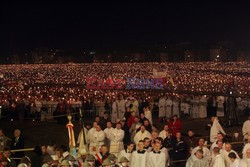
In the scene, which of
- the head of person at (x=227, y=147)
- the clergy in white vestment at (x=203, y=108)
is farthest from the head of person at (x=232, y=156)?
the clergy in white vestment at (x=203, y=108)

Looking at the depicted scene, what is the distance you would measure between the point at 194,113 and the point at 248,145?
10464 millimetres

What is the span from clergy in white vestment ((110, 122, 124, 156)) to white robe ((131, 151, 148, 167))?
9.74ft

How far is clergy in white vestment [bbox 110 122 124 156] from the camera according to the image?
15.2 metres

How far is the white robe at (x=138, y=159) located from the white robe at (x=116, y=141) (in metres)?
2.97

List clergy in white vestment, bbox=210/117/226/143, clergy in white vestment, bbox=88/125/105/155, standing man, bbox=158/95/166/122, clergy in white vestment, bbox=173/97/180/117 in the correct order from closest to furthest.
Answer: clergy in white vestment, bbox=88/125/105/155 → clergy in white vestment, bbox=210/117/226/143 → standing man, bbox=158/95/166/122 → clergy in white vestment, bbox=173/97/180/117

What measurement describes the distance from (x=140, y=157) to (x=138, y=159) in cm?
8

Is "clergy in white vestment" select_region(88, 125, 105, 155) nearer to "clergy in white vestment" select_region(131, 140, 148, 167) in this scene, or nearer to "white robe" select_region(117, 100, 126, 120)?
"clergy in white vestment" select_region(131, 140, 148, 167)

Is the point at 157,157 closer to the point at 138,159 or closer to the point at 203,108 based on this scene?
the point at 138,159

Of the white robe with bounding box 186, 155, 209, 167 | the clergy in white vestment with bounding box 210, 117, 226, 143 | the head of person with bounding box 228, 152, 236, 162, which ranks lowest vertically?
the white robe with bounding box 186, 155, 209, 167

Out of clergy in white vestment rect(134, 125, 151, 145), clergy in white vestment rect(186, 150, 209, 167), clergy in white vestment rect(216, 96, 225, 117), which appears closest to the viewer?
clergy in white vestment rect(186, 150, 209, 167)

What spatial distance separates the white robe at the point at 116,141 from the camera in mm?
15211

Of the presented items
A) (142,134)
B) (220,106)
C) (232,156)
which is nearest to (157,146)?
(232,156)

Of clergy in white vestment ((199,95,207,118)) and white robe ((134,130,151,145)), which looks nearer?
white robe ((134,130,151,145))

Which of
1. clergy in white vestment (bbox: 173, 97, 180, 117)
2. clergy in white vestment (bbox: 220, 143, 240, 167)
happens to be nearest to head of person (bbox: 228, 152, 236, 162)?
clergy in white vestment (bbox: 220, 143, 240, 167)
